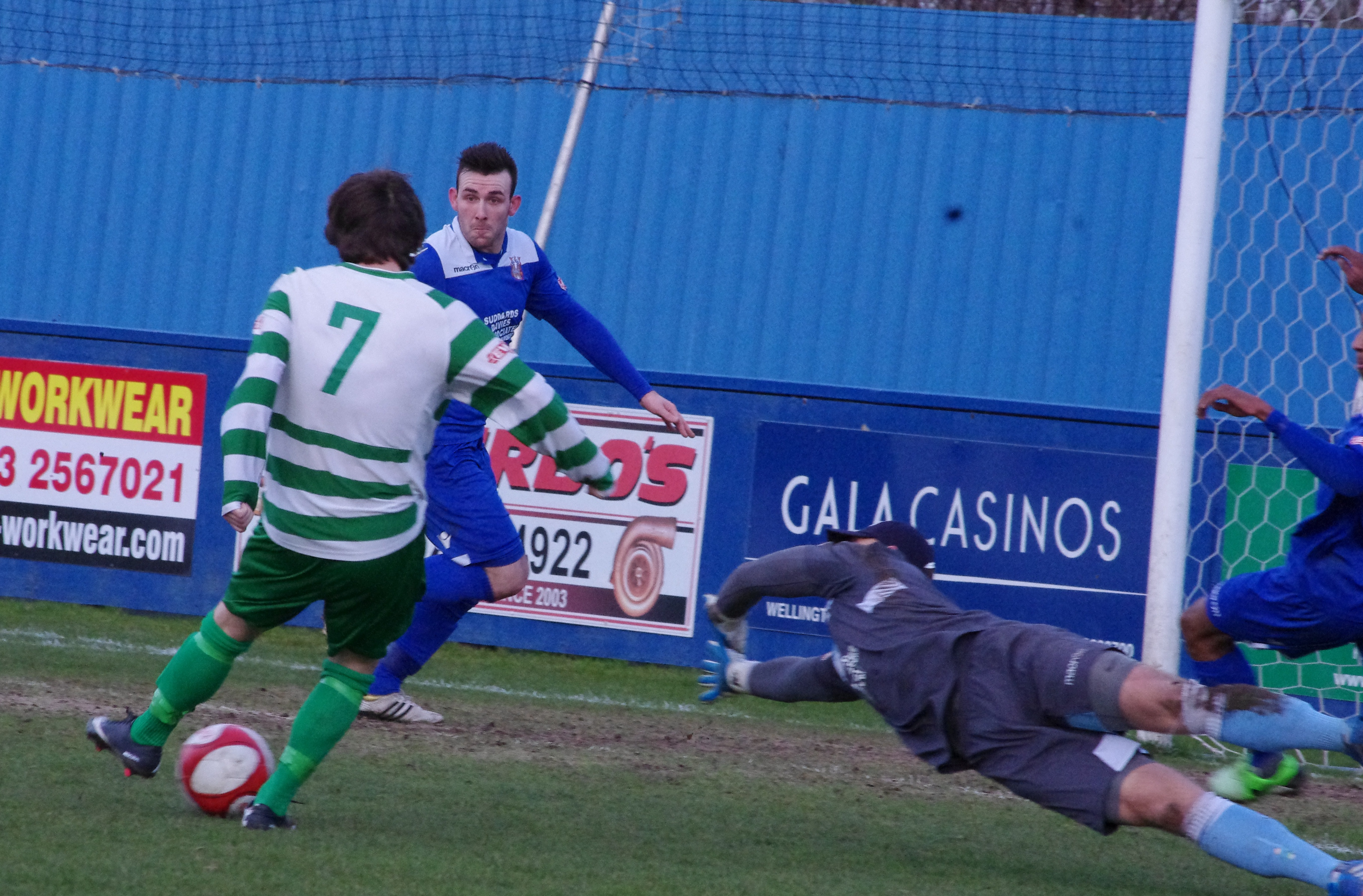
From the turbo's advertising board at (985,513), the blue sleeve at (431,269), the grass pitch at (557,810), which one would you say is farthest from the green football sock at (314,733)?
the turbo's advertising board at (985,513)

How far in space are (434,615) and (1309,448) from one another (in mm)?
3055

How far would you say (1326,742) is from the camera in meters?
3.78

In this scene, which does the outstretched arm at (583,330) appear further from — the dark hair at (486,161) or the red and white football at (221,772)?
the red and white football at (221,772)

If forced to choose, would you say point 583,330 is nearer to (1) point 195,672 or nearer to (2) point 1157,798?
(1) point 195,672

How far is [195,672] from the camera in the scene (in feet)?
12.7

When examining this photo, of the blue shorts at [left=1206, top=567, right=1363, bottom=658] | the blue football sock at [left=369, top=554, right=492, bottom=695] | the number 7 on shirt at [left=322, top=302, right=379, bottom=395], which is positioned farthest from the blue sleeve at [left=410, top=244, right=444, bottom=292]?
the blue shorts at [left=1206, top=567, right=1363, bottom=658]

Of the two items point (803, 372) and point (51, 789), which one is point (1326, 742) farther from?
point (803, 372)

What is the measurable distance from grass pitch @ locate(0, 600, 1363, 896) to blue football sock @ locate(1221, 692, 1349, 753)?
1.45 feet

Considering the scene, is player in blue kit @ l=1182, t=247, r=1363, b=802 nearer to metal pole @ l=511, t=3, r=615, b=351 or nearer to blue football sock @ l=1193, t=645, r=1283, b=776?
blue football sock @ l=1193, t=645, r=1283, b=776

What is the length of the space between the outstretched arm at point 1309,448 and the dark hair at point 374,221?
8.08ft

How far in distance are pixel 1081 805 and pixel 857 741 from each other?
2540 mm

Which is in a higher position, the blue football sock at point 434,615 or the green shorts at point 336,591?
the green shorts at point 336,591

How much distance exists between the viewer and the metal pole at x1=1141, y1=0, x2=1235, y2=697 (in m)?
6.09

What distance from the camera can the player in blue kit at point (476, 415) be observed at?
17.6 ft
